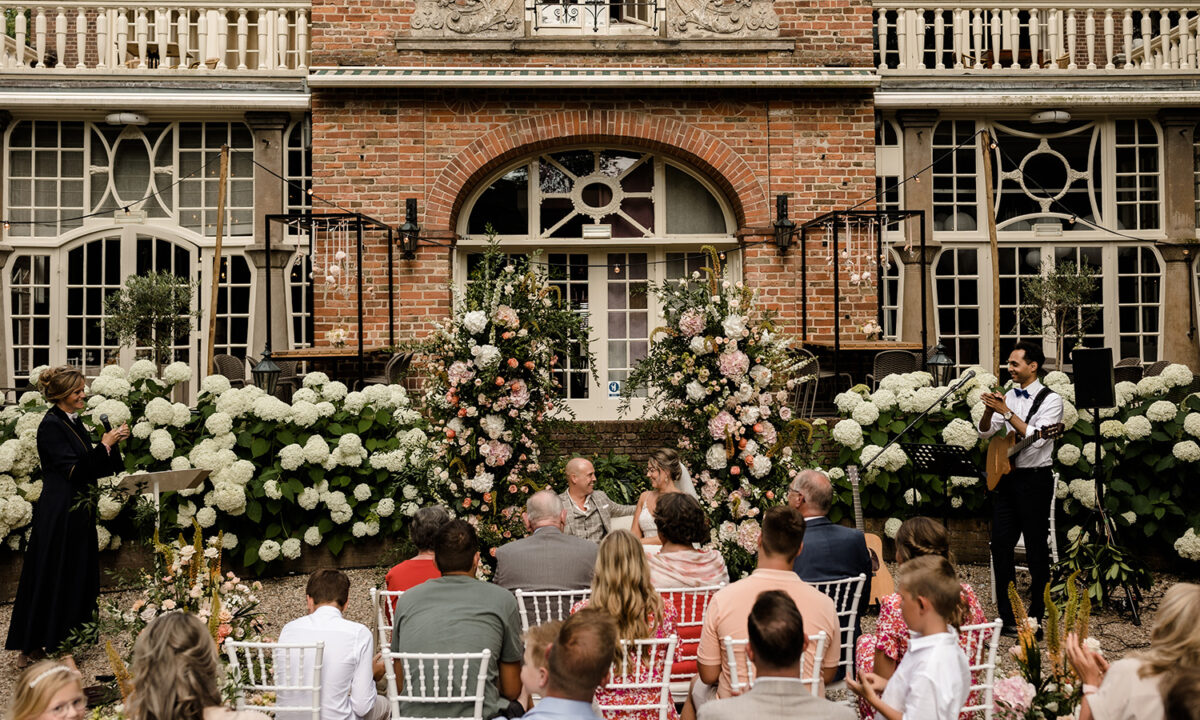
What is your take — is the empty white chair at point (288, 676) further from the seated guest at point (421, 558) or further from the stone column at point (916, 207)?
the stone column at point (916, 207)

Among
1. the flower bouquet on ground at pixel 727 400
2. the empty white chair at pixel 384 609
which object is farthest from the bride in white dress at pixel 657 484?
the empty white chair at pixel 384 609

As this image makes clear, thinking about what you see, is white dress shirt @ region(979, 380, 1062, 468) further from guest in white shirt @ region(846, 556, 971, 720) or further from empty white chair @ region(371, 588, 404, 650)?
empty white chair @ region(371, 588, 404, 650)

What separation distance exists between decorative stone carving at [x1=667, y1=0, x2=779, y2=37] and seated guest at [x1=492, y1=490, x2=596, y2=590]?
7.45 meters

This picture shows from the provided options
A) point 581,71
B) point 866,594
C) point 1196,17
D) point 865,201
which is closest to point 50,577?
point 866,594

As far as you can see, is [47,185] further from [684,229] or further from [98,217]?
[684,229]

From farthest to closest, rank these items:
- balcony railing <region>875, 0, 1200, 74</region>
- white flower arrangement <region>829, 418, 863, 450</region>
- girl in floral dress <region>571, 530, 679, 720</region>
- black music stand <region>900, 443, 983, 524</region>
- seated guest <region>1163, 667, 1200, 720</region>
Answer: balcony railing <region>875, 0, 1200, 74</region> < white flower arrangement <region>829, 418, 863, 450</region> < black music stand <region>900, 443, 983, 524</region> < girl in floral dress <region>571, 530, 679, 720</region> < seated guest <region>1163, 667, 1200, 720</region>

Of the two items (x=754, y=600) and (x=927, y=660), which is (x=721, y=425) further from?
(x=927, y=660)

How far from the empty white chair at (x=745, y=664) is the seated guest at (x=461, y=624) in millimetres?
799

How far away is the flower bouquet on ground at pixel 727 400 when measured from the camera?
243 inches

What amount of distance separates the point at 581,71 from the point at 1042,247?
572 cm

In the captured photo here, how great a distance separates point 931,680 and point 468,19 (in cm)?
898

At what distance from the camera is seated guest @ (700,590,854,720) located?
8.78 ft

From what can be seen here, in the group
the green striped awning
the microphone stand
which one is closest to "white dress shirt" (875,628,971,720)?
the microphone stand

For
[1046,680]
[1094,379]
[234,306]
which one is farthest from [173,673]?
[234,306]
